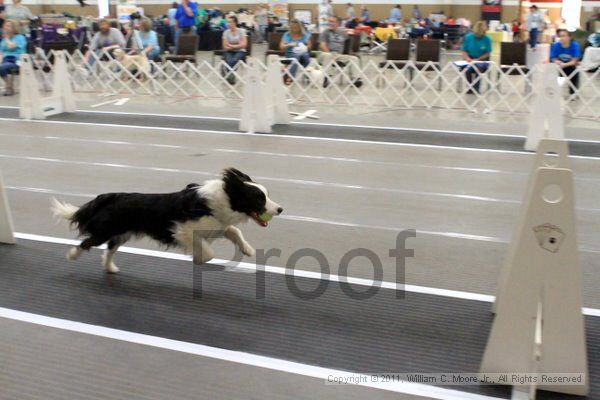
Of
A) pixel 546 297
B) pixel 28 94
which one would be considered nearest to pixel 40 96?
pixel 28 94

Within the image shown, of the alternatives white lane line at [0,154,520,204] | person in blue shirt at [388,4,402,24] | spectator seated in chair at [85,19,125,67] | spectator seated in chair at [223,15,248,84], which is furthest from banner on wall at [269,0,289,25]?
white lane line at [0,154,520,204]

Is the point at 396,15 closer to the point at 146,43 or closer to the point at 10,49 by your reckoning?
the point at 146,43

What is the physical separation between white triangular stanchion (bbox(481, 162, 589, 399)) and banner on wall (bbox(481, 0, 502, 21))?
24839 millimetres

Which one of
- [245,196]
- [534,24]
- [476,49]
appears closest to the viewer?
[245,196]

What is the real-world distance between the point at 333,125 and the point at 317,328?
6327mm

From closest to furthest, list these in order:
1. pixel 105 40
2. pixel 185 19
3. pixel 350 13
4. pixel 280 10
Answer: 1. pixel 105 40
2. pixel 185 19
3. pixel 350 13
4. pixel 280 10

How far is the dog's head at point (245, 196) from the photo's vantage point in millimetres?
3479

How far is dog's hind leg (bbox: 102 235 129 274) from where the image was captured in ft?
12.7

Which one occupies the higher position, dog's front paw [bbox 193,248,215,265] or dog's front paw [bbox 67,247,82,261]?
dog's front paw [bbox 193,248,215,265]

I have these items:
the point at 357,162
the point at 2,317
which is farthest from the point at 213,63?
the point at 2,317

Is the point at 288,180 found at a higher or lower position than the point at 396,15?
lower

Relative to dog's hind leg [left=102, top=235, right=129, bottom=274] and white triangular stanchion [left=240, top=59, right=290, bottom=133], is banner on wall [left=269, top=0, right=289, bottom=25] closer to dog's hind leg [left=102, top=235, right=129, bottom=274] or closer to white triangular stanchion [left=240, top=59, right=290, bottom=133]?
white triangular stanchion [left=240, top=59, right=290, bottom=133]

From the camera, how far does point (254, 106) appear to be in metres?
8.81

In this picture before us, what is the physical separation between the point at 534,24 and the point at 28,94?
16459 millimetres
